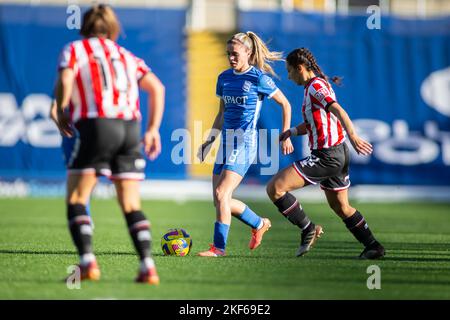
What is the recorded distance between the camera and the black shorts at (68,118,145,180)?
6387mm

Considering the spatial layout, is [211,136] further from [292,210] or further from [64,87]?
[64,87]

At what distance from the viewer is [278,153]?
57.8 feet

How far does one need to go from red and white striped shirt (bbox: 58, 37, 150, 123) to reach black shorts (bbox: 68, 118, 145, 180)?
64 millimetres

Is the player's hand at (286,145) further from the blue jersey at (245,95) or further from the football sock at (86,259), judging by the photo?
the football sock at (86,259)

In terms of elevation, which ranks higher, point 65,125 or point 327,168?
point 65,125

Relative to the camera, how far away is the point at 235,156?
8.72 m

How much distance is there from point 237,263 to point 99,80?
2.45 m

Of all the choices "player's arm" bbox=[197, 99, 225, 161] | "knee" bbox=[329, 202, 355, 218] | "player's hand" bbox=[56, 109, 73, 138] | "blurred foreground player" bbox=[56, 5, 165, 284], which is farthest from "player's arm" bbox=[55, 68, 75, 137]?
"knee" bbox=[329, 202, 355, 218]

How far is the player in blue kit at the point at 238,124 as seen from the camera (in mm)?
8641

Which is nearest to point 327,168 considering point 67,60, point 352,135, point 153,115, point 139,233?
point 352,135

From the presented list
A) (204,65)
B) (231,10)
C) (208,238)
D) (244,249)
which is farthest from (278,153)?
(244,249)

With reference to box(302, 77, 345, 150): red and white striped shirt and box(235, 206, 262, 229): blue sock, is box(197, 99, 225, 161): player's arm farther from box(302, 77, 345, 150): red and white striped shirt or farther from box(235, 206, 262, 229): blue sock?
box(302, 77, 345, 150): red and white striped shirt

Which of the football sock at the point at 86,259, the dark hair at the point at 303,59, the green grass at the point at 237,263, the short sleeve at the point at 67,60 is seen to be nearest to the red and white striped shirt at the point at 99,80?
the short sleeve at the point at 67,60

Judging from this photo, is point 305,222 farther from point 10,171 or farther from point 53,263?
point 10,171
